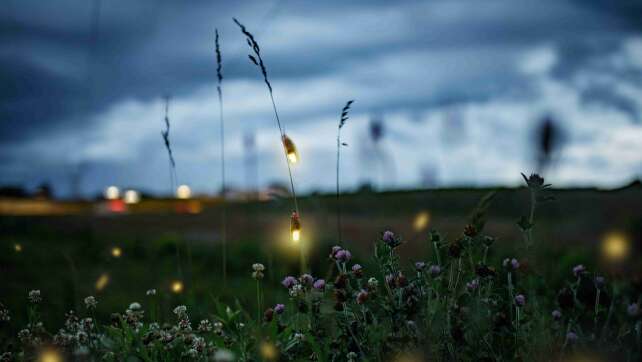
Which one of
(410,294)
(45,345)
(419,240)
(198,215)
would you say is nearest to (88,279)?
(419,240)

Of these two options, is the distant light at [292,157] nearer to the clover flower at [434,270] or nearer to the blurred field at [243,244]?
the clover flower at [434,270]

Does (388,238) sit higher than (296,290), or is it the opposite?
(388,238)

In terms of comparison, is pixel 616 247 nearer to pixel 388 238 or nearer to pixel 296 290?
pixel 388 238

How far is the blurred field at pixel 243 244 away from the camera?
→ 7.07 meters

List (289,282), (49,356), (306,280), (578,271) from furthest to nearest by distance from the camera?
(578,271) → (289,282) → (306,280) → (49,356)

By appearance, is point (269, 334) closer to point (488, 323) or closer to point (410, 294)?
point (410, 294)

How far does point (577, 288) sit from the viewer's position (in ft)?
8.64

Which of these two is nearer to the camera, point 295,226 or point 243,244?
point 295,226

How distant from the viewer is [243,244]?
1135cm

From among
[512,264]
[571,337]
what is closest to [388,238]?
[512,264]

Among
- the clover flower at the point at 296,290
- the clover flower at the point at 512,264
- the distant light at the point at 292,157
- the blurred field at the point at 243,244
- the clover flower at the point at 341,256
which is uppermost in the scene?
the distant light at the point at 292,157

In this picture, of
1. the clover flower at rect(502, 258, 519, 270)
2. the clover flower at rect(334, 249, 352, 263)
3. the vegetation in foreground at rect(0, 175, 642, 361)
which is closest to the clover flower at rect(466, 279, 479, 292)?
the vegetation in foreground at rect(0, 175, 642, 361)

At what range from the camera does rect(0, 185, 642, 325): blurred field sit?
707 cm

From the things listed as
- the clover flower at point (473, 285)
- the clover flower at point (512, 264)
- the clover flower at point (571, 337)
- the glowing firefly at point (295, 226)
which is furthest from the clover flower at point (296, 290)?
the clover flower at point (571, 337)
